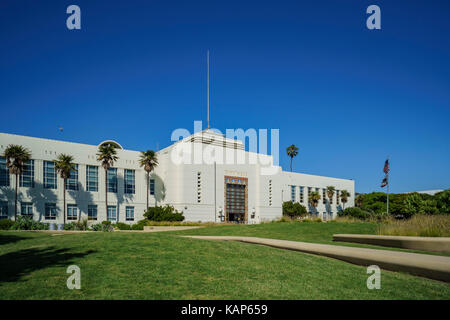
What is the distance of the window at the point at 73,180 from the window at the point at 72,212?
2.09 metres

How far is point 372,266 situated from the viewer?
358 inches

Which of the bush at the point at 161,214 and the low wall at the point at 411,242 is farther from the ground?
the low wall at the point at 411,242

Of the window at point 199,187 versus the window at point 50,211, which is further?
the window at point 199,187

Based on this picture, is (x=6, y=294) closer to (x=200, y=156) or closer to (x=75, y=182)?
(x=75, y=182)

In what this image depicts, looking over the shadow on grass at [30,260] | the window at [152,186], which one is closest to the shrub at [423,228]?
Result: the shadow on grass at [30,260]

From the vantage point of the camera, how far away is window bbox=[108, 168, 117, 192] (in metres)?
43.7

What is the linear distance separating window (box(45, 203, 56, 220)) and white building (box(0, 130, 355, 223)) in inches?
4.1

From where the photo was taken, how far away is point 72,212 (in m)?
40.0

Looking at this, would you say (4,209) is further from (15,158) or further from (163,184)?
(163,184)

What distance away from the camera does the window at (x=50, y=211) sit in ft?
126

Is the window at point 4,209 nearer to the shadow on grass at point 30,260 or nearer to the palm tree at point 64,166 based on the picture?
the palm tree at point 64,166

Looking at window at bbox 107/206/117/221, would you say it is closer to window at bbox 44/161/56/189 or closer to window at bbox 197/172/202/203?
window at bbox 44/161/56/189

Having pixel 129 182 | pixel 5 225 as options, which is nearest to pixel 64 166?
pixel 5 225
